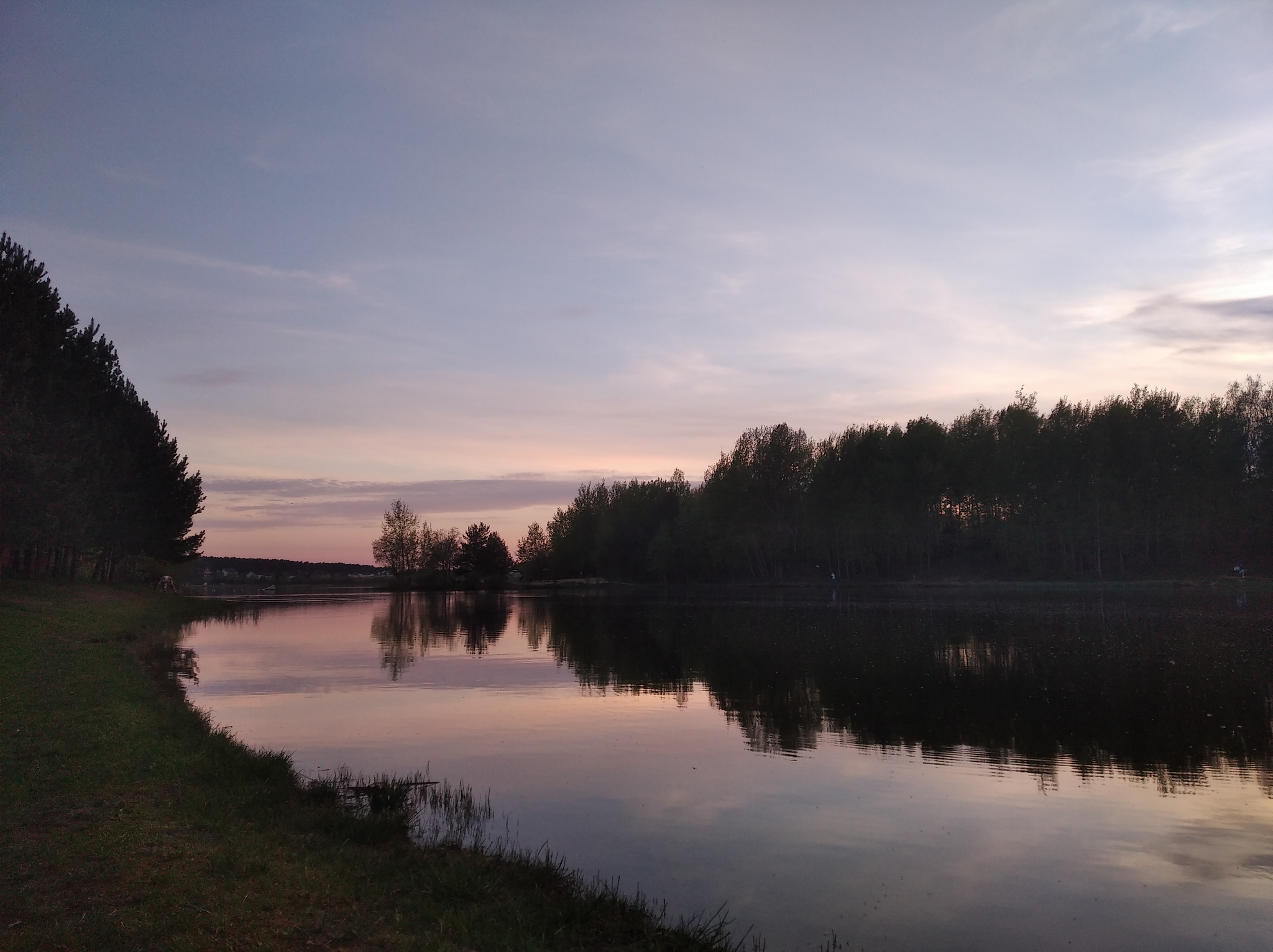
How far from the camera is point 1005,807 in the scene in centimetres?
1328

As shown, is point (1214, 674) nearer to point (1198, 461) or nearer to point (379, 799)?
point (379, 799)

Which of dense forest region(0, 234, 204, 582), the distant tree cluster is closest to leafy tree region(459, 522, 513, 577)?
the distant tree cluster

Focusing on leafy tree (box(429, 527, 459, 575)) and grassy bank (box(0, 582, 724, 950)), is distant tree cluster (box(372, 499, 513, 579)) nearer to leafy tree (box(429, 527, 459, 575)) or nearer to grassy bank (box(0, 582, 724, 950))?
leafy tree (box(429, 527, 459, 575))

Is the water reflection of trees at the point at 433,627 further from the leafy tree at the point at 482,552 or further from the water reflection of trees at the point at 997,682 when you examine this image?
Result: the leafy tree at the point at 482,552

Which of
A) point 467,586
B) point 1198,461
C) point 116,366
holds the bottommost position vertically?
point 467,586

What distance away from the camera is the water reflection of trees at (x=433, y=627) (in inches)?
1545

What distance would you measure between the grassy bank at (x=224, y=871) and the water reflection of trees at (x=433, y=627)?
1674 cm

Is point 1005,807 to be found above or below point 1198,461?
below

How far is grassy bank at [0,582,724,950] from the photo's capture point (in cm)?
715

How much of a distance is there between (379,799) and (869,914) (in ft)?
24.9

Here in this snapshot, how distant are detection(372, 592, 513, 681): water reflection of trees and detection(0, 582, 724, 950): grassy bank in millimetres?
16735

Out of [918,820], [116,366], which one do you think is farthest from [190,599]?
[918,820]

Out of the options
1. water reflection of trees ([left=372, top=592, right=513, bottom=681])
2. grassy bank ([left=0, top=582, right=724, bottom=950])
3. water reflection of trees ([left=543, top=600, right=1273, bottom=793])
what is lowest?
water reflection of trees ([left=372, top=592, right=513, bottom=681])

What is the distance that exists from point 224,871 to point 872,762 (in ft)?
39.8
